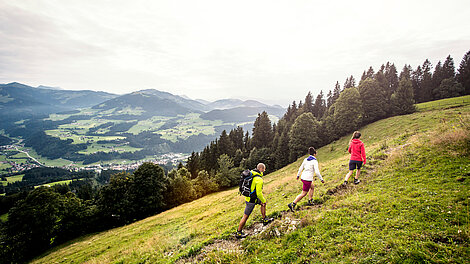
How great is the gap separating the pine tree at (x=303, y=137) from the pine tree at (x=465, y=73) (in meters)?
55.5

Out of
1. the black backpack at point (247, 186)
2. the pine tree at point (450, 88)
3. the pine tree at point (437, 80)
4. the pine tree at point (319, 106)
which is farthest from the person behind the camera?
the pine tree at point (319, 106)

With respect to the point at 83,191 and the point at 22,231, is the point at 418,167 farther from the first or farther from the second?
the point at 83,191

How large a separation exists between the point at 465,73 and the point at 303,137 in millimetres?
65736

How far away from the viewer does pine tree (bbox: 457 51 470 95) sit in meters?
60.8

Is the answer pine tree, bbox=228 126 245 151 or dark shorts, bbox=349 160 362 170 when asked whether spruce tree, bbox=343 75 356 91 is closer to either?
pine tree, bbox=228 126 245 151

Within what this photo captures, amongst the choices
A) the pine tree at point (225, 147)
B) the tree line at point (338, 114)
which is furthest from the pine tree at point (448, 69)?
the pine tree at point (225, 147)

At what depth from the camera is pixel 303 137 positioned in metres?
53.5

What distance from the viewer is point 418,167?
1179 cm

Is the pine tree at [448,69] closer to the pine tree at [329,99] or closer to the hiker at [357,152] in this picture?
the pine tree at [329,99]

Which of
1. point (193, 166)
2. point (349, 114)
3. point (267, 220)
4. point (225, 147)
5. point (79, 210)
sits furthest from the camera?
point (225, 147)

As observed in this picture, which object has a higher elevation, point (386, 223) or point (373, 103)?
point (373, 103)

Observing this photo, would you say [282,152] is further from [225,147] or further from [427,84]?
[427,84]

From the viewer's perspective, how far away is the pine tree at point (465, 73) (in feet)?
199

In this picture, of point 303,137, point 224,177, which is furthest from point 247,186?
point 303,137
